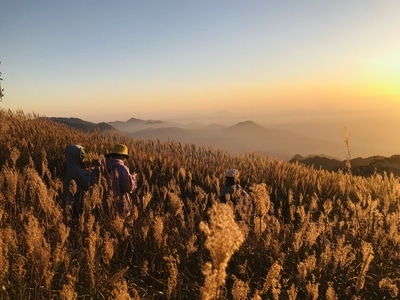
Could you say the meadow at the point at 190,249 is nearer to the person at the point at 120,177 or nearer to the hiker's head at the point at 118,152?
the person at the point at 120,177

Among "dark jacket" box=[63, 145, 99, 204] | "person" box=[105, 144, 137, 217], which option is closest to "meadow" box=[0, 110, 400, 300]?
"person" box=[105, 144, 137, 217]

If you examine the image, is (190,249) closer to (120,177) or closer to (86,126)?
(120,177)

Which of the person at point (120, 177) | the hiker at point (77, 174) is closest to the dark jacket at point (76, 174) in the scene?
the hiker at point (77, 174)

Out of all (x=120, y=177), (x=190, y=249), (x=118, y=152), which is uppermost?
(x=118, y=152)

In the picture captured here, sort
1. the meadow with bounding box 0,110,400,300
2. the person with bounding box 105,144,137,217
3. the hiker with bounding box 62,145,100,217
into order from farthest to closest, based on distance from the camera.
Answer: the hiker with bounding box 62,145,100,217 < the person with bounding box 105,144,137,217 < the meadow with bounding box 0,110,400,300

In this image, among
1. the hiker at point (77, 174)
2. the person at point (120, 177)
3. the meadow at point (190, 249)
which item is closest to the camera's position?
the meadow at point (190, 249)

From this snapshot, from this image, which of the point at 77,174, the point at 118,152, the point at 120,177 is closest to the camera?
the point at 120,177

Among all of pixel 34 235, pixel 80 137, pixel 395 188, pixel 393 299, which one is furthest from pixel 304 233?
pixel 80 137

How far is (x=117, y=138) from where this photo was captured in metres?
12.9

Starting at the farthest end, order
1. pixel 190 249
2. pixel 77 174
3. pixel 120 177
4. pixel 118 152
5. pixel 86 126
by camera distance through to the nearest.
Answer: pixel 86 126
pixel 77 174
pixel 118 152
pixel 120 177
pixel 190 249

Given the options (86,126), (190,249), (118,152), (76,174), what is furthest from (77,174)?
(86,126)

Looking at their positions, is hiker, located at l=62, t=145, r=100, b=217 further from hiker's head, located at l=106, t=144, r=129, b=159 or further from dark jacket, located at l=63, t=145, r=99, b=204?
hiker's head, located at l=106, t=144, r=129, b=159

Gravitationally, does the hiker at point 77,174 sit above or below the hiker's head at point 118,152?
below

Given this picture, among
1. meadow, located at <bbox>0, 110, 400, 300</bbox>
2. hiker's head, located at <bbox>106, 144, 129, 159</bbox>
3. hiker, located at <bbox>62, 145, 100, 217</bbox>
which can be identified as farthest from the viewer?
hiker, located at <bbox>62, 145, 100, 217</bbox>
